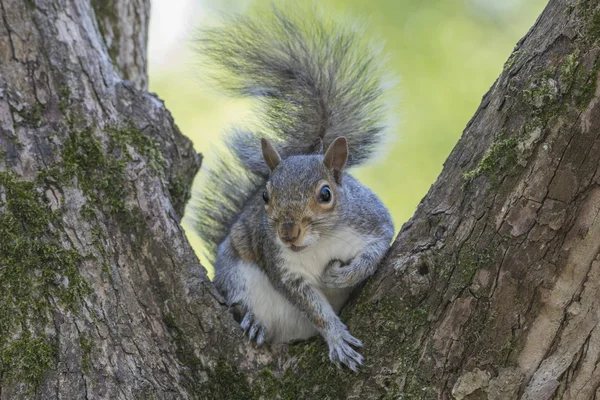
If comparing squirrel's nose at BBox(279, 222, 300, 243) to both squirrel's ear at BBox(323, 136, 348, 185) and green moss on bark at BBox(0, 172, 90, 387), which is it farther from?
green moss on bark at BBox(0, 172, 90, 387)

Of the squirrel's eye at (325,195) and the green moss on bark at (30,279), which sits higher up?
the squirrel's eye at (325,195)

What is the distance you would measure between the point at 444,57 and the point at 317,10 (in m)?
2.01

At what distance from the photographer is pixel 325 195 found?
225 cm

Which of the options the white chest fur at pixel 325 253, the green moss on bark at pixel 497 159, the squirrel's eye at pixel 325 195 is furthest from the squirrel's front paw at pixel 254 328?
the green moss on bark at pixel 497 159

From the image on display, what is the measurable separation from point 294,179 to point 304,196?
0.08 metres

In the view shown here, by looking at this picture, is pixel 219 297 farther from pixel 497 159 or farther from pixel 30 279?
pixel 497 159

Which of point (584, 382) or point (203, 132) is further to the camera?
point (203, 132)

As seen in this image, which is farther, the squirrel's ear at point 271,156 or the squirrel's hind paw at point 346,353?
the squirrel's ear at point 271,156

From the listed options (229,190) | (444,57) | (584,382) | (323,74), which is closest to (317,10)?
(323,74)

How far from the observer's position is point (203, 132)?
14.3 ft

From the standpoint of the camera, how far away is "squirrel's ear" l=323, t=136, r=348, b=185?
2.34m

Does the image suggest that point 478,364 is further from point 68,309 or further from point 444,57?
point 444,57

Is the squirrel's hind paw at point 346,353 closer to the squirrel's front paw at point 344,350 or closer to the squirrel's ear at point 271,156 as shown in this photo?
the squirrel's front paw at point 344,350

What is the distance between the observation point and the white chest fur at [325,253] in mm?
2285
